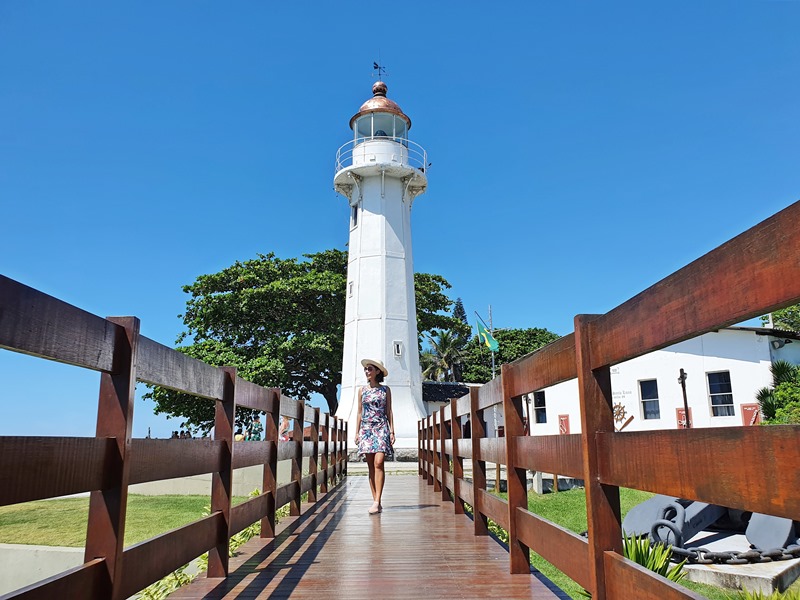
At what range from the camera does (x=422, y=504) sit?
771 centimetres

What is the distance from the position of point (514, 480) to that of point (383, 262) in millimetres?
19113

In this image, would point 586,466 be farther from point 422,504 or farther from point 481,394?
point 422,504

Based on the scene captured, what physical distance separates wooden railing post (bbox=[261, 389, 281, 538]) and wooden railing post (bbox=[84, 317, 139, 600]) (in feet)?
8.74

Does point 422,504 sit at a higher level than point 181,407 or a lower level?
lower

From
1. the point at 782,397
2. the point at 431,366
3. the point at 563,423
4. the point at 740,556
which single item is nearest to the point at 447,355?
the point at 431,366

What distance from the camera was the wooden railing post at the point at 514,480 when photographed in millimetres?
3545

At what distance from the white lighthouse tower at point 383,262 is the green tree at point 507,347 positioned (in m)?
27.4

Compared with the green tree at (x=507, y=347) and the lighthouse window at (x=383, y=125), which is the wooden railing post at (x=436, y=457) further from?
the green tree at (x=507, y=347)

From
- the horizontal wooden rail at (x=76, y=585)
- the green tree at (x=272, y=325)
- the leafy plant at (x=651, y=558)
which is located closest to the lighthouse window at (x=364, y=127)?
the green tree at (x=272, y=325)

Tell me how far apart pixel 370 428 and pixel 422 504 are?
147 cm

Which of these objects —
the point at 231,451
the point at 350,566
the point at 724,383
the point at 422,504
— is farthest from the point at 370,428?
the point at 724,383

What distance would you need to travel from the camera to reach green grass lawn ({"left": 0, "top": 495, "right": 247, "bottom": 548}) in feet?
33.8

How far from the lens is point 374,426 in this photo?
22.8 ft

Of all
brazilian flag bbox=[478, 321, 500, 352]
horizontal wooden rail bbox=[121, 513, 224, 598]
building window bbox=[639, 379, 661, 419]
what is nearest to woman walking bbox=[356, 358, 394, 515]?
horizontal wooden rail bbox=[121, 513, 224, 598]
